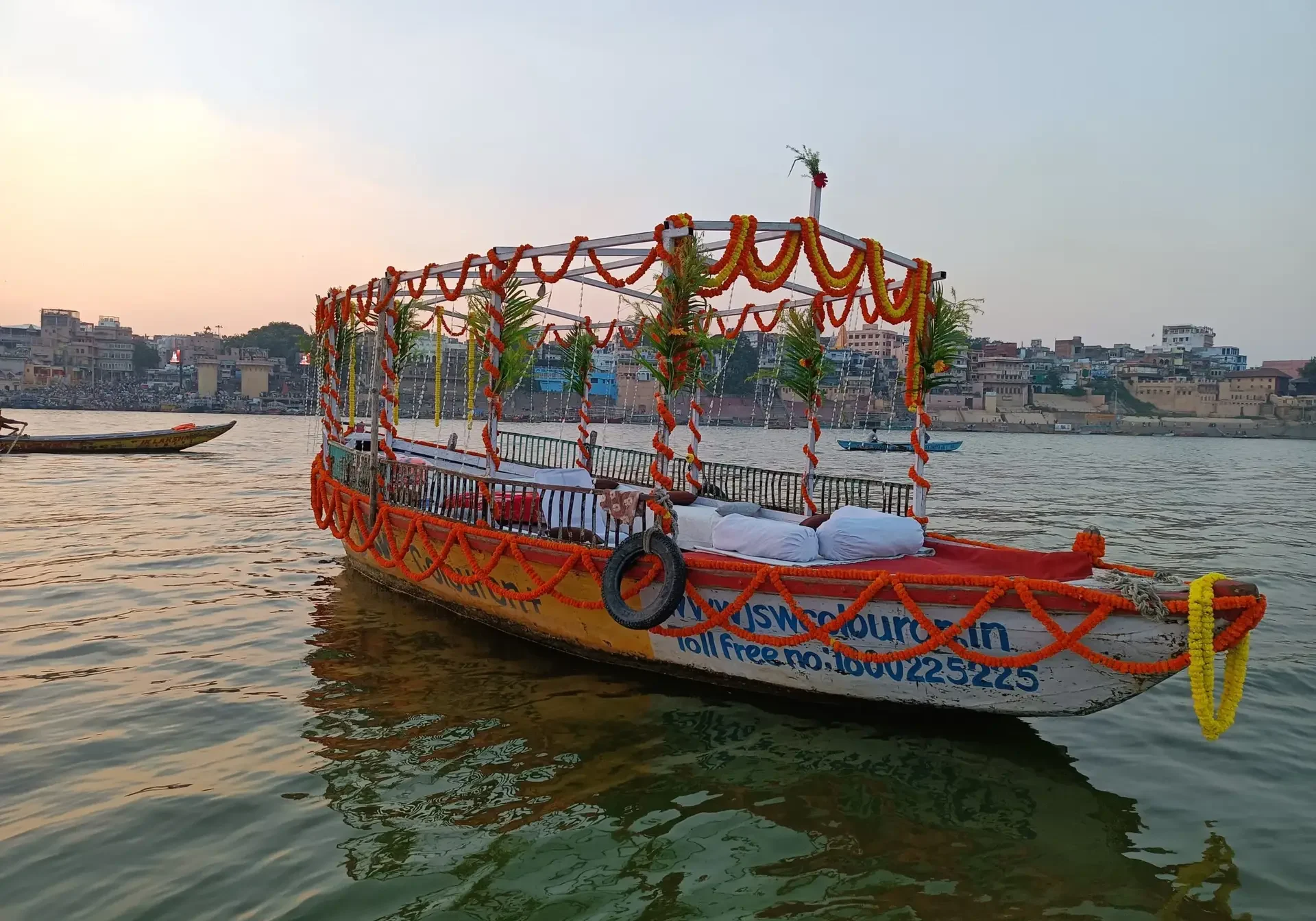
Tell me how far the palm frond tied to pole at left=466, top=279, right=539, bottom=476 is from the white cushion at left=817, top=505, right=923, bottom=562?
412cm

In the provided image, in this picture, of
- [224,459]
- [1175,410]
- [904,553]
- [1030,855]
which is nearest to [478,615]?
[904,553]

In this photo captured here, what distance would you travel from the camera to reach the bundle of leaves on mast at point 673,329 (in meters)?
7.93

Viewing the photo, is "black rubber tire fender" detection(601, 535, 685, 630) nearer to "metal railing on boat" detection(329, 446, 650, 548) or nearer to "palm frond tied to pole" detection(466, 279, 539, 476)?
"metal railing on boat" detection(329, 446, 650, 548)

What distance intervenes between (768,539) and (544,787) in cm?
278

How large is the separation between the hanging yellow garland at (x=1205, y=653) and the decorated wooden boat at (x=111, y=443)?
35801mm

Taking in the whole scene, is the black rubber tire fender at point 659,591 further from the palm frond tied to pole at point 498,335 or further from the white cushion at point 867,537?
the palm frond tied to pole at point 498,335

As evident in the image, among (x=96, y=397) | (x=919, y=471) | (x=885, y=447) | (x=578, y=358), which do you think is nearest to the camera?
(x=919, y=471)

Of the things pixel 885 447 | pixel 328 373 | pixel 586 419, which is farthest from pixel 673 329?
pixel 885 447

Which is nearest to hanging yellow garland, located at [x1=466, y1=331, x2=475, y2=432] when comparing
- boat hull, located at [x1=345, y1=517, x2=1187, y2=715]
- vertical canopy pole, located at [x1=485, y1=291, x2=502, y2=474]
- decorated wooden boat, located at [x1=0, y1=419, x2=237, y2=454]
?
vertical canopy pole, located at [x1=485, y1=291, x2=502, y2=474]

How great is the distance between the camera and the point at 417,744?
21.6 feet

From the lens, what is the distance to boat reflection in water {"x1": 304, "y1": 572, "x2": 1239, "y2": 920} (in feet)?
15.4

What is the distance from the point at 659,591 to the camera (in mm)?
7488

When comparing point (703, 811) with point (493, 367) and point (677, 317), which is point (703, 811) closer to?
point (677, 317)

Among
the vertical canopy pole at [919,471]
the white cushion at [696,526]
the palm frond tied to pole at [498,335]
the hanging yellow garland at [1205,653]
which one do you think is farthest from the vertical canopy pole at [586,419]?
the hanging yellow garland at [1205,653]
